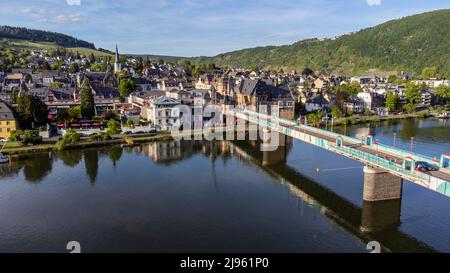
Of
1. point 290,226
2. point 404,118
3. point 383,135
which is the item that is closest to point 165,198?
point 290,226

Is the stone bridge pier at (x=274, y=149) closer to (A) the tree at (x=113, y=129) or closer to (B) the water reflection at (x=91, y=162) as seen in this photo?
(B) the water reflection at (x=91, y=162)

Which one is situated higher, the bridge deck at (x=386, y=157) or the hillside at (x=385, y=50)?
the hillside at (x=385, y=50)

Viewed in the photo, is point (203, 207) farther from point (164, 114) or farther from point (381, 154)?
point (164, 114)

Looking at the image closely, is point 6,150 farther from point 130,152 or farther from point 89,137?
point 130,152

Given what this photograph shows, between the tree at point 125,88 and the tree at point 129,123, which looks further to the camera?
the tree at point 125,88

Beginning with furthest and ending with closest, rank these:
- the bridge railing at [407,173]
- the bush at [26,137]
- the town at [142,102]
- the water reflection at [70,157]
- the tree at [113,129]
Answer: the town at [142,102] → the tree at [113,129] → the bush at [26,137] → the water reflection at [70,157] → the bridge railing at [407,173]

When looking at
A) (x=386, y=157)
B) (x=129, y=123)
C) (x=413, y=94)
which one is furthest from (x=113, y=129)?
(x=413, y=94)

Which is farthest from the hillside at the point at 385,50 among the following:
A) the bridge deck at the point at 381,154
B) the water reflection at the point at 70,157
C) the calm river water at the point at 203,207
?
the water reflection at the point at 70,157

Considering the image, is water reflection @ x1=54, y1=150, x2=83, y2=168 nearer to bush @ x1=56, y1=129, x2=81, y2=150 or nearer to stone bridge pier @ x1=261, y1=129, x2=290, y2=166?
bush @ x1=56, y1=129, x2=81, y2=150
